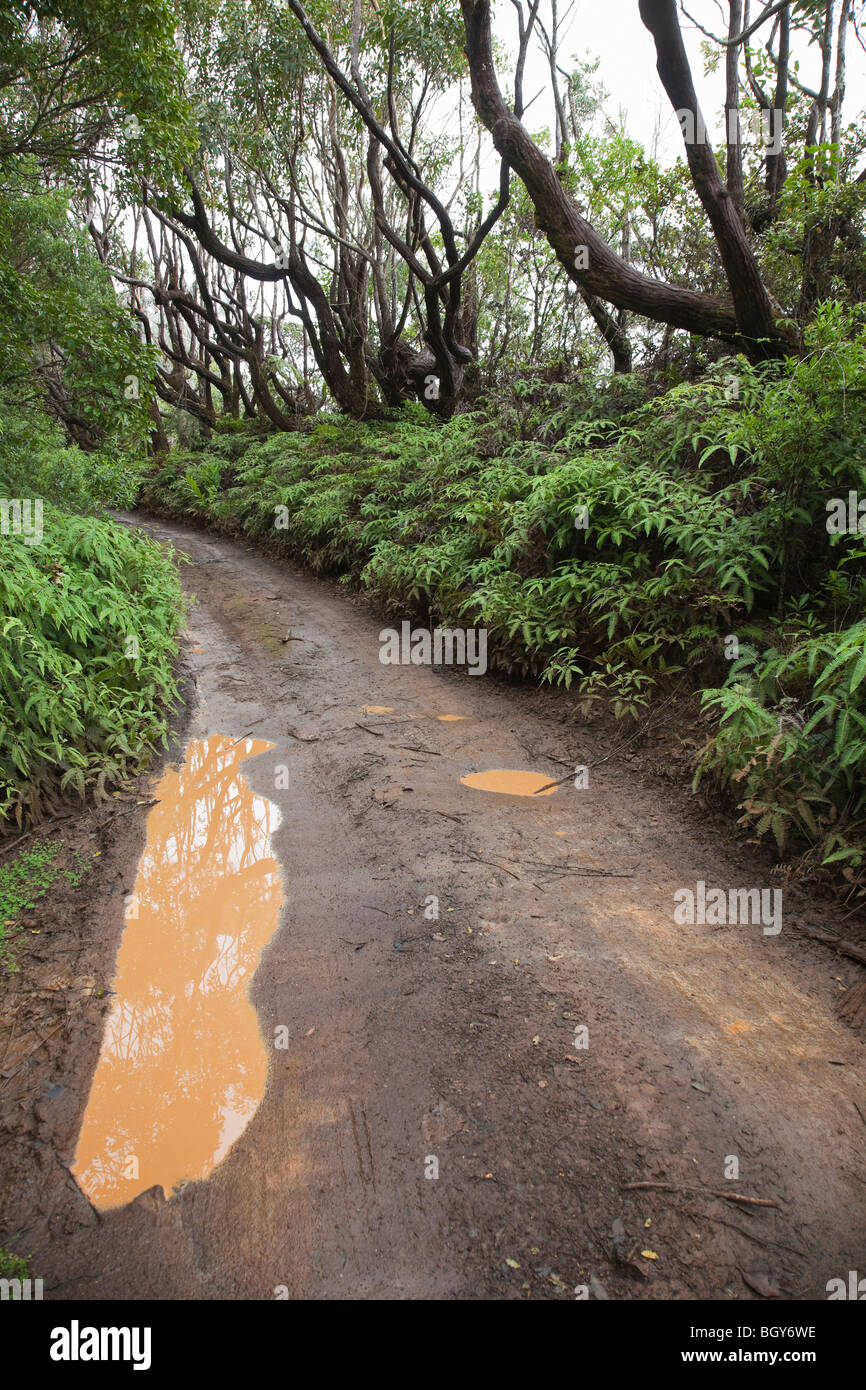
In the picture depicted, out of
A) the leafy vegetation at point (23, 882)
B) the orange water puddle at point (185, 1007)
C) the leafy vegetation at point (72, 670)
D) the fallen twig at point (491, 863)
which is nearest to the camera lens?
the orange water puddle at point (185, 1007)

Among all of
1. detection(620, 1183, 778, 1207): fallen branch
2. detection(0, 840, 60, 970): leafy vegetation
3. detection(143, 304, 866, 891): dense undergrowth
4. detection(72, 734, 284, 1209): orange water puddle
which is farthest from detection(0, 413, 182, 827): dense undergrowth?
detection(620, 1183, 778, 1207): fallen branch

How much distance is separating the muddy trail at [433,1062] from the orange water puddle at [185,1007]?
0.6 inches

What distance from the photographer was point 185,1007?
323cm

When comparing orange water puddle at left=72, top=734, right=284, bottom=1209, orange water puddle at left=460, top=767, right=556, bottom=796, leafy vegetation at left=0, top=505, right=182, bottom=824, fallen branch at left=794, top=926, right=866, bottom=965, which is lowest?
orange water puddle at left=72, top=734, right=284, bottom=1209

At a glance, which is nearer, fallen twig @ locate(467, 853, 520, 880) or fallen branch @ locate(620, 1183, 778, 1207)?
fallen branch @ locate(620, 1183, 778, 1207)

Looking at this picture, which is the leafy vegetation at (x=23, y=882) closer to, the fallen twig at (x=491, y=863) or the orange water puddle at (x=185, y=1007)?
the orange water puddle at (x=185, y=1007)

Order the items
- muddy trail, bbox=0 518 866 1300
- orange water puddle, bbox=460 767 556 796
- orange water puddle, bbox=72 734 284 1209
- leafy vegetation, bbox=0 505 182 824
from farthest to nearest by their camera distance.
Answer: orange water puddle, bbox=460 767 556 796, leafy vegetation, bbox=0 505 182 824, orange water puddle, bbox=72 734 284 1209, muddy trail, bbox=0 518 866 1300

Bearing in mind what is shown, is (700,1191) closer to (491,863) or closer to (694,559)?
(491,863)

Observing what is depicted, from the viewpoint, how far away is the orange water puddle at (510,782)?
5.10 meters

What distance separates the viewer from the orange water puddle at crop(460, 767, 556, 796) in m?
5.10

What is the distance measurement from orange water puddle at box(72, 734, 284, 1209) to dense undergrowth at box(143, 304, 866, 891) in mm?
2978

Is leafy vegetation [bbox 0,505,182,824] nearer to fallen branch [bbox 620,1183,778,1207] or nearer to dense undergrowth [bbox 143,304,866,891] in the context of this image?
dense undergrowth [bbox 143,304,866,891]

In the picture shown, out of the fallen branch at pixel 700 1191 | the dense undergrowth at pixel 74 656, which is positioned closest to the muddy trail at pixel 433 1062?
the fallen branch at pixel 700 1191

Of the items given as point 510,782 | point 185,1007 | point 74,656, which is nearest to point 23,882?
point 185,1007
